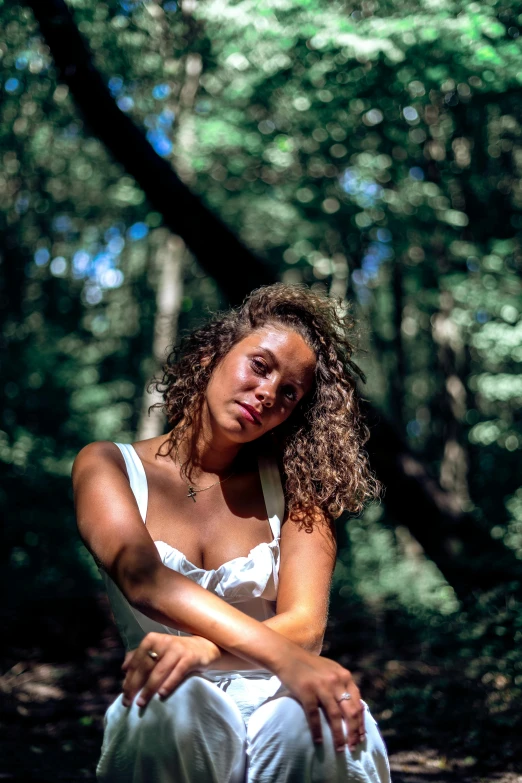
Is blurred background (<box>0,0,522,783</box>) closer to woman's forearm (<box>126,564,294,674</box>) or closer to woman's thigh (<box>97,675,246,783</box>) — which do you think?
woman's forearm (<box>126,564,294,674</box>)

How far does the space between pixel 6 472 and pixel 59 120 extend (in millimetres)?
4123

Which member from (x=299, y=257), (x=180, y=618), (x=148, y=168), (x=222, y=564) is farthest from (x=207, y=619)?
(x=299, y=257)

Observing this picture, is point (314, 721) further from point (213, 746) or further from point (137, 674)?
point (137, 674)

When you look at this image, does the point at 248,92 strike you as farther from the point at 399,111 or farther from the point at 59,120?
the point at 59,120

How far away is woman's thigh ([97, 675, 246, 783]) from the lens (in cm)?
167

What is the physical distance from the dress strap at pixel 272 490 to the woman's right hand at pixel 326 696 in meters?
0.59

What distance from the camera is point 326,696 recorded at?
1715 mm

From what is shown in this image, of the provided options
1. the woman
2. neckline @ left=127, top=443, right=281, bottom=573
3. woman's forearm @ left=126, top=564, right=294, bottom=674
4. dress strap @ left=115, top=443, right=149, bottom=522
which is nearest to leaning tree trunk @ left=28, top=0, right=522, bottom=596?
the woman

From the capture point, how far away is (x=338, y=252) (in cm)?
1241

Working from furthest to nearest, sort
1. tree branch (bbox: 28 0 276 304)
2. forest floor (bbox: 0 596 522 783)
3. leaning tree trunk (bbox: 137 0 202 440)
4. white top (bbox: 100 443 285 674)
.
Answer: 1. leaning tree trunk (bbox: 137 0 202 440)
2. tree branch (bbox: 28 0 276 304)
3. forest floor (bbox: 0 596 522 783)
4. white top (bbox: 100 443 285 674)

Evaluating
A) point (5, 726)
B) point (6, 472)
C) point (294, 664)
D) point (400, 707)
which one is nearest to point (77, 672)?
point (5, 726)

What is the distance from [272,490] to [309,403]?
0.34 metres

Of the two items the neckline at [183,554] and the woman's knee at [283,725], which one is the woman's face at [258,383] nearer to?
the neckline at [183,554]

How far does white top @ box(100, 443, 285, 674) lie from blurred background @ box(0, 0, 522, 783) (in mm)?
912
